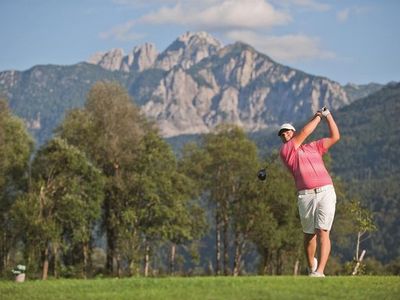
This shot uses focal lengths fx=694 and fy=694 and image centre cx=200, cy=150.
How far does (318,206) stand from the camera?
13945 millimetres

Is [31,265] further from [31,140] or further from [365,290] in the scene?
[365,290]

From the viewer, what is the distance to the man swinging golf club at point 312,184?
45.7 ft

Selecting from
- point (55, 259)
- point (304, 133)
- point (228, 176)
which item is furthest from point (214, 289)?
point (228, 176)

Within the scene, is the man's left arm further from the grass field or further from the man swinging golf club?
the grass field

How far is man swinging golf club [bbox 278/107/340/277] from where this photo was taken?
45.7ft

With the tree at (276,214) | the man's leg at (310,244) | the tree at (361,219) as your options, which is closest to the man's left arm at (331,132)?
the man's leg at (310,244)

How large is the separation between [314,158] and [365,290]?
9.88 feet

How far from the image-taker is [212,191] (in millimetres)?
62062

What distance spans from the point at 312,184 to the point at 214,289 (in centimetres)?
314

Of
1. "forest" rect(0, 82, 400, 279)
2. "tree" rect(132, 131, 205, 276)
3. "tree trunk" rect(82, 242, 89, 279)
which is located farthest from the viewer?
"tree trunk" rect(82, 242, 89, 279)

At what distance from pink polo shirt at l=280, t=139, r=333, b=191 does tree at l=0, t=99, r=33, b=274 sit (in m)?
37.4

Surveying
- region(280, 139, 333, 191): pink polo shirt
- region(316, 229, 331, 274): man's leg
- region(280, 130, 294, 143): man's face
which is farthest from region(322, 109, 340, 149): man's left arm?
region(316, 229, 331, 274): man's leg

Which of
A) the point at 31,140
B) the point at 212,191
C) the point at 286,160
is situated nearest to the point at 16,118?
the point at 31,140

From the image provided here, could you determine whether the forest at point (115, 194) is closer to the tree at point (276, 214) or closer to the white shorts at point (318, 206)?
the tree at point (276, 214)
